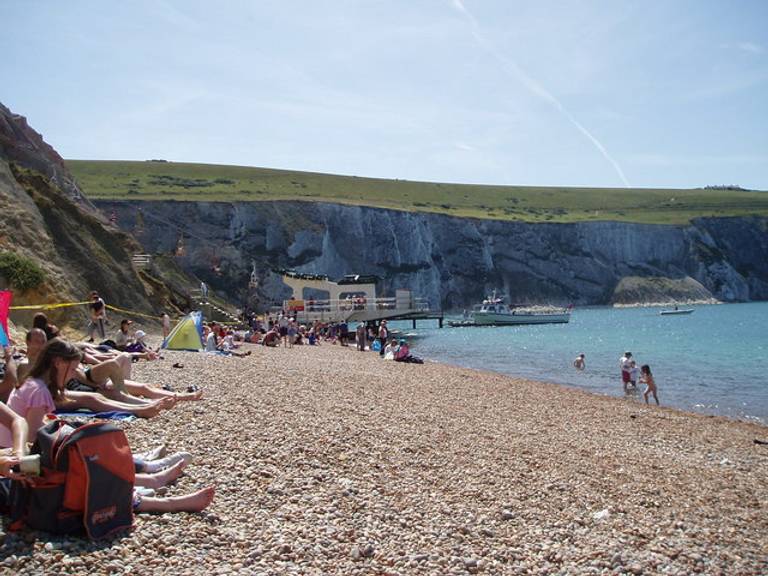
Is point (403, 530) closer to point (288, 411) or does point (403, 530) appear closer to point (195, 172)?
point (288, 411)

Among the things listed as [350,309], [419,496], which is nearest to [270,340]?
[350,309]

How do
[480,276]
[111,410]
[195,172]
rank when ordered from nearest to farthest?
[111,410], [480,276], [195,172]

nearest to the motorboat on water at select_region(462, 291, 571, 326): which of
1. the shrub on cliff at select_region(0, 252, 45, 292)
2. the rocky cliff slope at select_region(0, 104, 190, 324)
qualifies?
the rocky cliff slope at select_region(0, 104, 190, 324)

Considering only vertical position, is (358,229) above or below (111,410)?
above

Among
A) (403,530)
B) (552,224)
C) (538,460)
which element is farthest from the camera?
(552,224)

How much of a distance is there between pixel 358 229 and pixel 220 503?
90773 millimetres

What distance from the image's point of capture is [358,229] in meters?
96.6

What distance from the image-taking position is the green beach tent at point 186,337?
70.0ft

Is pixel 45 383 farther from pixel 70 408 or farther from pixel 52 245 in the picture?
pixel 52 245

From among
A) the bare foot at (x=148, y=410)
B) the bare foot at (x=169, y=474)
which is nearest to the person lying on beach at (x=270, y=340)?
the bare foot at (x=148, y=410)

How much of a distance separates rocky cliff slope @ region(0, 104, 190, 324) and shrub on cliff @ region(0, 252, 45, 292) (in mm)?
34

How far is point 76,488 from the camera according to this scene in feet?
16.9

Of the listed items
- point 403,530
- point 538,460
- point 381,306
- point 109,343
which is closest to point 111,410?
point 403,530

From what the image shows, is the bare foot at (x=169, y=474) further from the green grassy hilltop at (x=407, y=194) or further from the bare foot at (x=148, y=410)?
the green grassy hilltop at (x=407, y=194)
